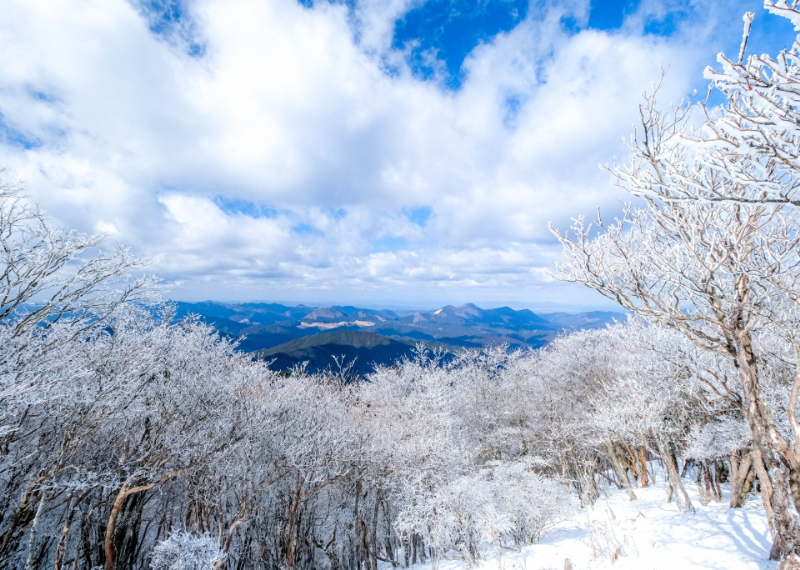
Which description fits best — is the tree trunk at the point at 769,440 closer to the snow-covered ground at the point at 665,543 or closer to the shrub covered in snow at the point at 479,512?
the snow-covered ground at the point at 665,543

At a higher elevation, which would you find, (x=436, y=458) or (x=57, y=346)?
(x=57, y=346)

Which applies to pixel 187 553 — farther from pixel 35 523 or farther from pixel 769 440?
pixel 769 440

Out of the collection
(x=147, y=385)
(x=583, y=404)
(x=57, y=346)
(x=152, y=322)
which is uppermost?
(x=152, y=322)

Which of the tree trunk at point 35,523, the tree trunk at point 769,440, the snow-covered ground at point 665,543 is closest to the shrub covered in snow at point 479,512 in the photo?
the snow-covered ground at point 665,543

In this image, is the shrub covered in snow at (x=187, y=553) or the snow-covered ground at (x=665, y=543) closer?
the snow-covered ground at (x=665, y=543)

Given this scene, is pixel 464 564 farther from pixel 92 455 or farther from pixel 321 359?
pixel 321 359

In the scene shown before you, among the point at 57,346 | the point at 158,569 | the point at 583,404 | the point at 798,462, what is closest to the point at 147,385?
the point at 57,346

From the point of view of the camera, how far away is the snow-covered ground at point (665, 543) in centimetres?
752

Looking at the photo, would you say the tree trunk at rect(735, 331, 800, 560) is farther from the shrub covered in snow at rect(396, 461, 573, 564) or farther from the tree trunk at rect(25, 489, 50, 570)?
the tree trunk at rect(25, 489, 50, 570)

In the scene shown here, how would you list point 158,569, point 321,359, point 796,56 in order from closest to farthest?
point 796,56 < point 158,569 < point 321,359

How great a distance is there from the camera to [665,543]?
9336mm

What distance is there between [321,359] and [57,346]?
143615mm

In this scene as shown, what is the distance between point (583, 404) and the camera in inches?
949

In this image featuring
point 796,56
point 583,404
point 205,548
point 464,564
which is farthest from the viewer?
point 583,404
